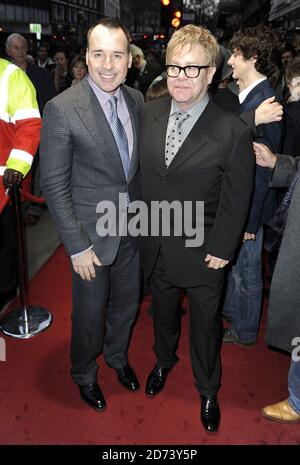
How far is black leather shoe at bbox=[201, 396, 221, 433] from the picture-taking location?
2357 millimetres

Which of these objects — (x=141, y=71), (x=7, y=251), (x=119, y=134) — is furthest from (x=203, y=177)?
(x=141, y=71)

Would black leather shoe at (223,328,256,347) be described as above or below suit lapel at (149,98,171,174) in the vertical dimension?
below

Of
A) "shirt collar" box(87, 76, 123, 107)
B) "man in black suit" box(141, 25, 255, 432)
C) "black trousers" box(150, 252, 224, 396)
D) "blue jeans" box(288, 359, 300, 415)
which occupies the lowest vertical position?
"blue jeans" box(288, 359, 300, 415)

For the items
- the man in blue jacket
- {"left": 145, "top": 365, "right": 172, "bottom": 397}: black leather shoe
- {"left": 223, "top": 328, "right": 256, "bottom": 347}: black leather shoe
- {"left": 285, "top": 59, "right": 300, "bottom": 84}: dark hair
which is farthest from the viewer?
{"left": 223, "top": 328, "right": 256, "bottom": 347}: black leather shoe

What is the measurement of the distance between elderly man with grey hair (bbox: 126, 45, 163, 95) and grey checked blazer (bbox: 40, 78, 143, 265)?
13.4 feet


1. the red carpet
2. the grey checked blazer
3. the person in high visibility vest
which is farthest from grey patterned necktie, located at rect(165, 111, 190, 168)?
the red carpet

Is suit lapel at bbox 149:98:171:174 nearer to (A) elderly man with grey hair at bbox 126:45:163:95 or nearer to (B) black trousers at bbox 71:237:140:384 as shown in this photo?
(B) black trousers at bbox 71:237:140:384

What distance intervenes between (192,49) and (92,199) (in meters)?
0.85

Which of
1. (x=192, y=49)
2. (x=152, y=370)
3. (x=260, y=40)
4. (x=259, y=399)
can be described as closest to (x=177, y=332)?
(x=152, y=370)

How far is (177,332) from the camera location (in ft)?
8.49

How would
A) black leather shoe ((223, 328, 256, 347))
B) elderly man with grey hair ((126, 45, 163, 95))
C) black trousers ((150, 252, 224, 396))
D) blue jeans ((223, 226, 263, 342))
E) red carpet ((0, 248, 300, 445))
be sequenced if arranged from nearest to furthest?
black trousers ((150, 252, 224, 396)) → red carpet ((0, 248, 300, 445)) → blue jeans ((223, 226, 263, 342)) → black leather shoe ((223, 328, 256, 347)) → elderly man with grey hair ((126, 45, 163, 95))

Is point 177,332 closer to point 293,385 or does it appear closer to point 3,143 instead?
point 293,385

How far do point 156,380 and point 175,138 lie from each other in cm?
155

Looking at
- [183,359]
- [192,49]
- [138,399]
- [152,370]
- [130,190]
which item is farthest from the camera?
[183,359]
